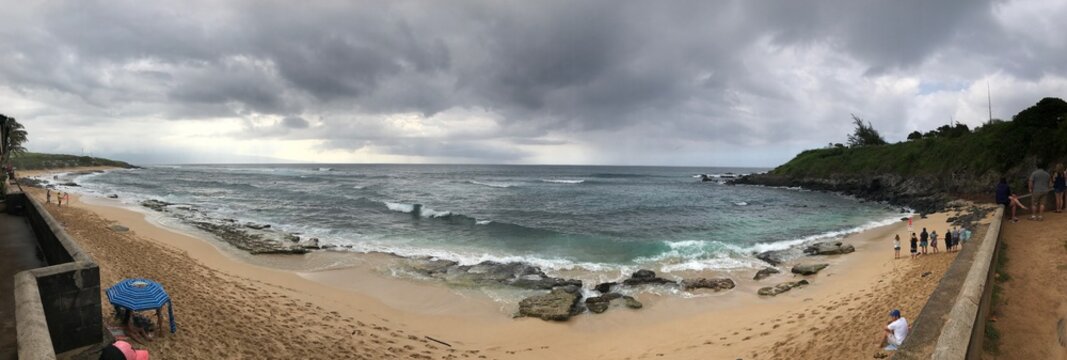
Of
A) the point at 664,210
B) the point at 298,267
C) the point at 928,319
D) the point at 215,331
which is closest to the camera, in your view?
the point at 928,319

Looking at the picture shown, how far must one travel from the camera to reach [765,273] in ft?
49.6

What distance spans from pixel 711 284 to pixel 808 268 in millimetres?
4217

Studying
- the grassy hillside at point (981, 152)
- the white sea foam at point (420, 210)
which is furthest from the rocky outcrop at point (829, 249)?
the white sea foam at point (420, 210)

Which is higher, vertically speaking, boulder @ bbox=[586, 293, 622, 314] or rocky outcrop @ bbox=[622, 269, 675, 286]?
rocky outcrop @ bbox=[622, 269, 675, 286]

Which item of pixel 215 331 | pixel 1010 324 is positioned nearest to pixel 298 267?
pixel 215 331

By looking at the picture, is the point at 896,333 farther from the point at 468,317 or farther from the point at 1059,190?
the point at 1059,190

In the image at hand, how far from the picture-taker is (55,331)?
561 centimetres

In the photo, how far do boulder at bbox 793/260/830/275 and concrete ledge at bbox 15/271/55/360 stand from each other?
17765mm

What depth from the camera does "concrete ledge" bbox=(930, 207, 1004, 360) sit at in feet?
14.6

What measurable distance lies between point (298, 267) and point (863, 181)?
185ft

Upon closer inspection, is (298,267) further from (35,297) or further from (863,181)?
(863,181)

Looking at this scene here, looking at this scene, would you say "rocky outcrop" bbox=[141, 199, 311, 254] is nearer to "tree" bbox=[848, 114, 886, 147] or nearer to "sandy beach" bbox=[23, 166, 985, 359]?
"sandy beach" bbox=[23, 166, 985, 359]

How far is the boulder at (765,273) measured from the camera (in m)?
14.8

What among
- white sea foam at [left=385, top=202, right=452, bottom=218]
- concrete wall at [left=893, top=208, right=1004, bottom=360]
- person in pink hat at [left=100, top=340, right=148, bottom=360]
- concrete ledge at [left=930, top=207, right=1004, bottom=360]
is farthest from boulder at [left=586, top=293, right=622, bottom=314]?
white sea foam at [left=385, top=202, right=452, bottom=218]
